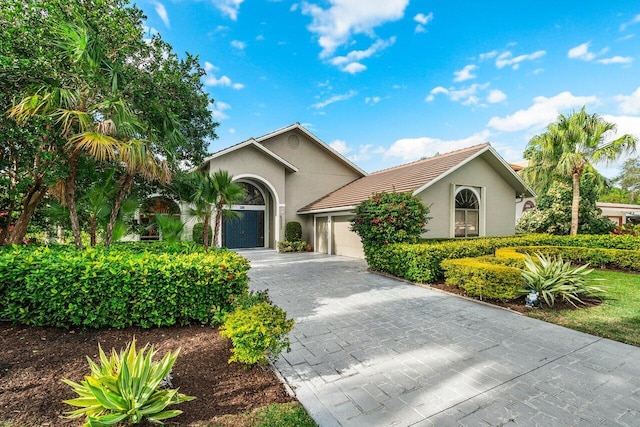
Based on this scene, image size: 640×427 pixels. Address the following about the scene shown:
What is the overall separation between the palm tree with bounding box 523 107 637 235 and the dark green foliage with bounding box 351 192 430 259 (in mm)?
10119

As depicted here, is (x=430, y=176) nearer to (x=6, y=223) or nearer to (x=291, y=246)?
(x=291, y=246)

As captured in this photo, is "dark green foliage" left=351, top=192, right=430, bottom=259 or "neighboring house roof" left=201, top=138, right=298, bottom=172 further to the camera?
"neighboring house roof" left=201, top=138, right=298, bottom=172

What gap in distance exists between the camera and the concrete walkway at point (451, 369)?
9.83 feet

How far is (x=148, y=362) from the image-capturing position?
Result: 282 cm

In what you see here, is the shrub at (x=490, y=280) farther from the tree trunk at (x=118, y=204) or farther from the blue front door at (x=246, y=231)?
the blue front door at (x=246, y=231)

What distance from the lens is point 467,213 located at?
1456 cm

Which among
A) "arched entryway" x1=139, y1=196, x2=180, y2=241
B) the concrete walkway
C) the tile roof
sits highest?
the tile roof

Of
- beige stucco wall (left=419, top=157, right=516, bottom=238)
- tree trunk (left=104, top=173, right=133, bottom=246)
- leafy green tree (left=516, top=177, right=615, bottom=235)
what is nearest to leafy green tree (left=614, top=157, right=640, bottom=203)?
leafy green tree (left=516, top=177, right=615, bottom=235)

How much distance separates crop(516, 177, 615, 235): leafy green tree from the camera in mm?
16359

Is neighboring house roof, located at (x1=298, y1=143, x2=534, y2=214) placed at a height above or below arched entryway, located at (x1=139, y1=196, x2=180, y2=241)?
above

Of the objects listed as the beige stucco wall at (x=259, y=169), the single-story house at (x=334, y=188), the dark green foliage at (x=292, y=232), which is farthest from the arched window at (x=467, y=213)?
the beige stucco wall at (x=259, y=169)

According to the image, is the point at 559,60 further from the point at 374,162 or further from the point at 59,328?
the point at 374,162

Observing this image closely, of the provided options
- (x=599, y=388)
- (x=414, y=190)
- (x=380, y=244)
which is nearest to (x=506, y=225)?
(x=414, y=190)

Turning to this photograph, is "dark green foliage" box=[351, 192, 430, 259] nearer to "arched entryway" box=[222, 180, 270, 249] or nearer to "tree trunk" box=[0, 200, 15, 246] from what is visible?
"tree trunk" box=[0, 200, 15, 246]
